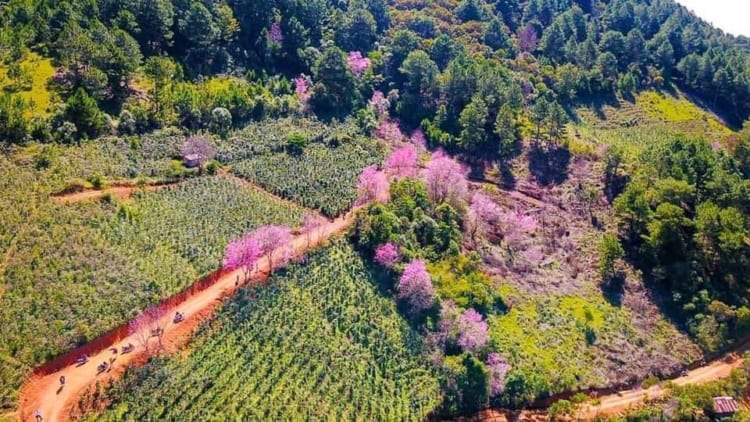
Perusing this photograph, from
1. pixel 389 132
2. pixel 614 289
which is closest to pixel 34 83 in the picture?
pixel 389 132

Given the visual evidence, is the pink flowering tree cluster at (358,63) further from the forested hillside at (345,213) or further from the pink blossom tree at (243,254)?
the pink blossom tree at (243,254)

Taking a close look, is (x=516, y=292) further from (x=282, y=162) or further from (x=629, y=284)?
(x=282, y=162)

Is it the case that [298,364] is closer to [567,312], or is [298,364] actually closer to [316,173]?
[316,173]

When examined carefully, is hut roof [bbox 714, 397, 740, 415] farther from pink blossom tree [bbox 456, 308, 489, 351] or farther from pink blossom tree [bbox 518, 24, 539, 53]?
pink blossom tree [bbox 518, 24, 539, 53]

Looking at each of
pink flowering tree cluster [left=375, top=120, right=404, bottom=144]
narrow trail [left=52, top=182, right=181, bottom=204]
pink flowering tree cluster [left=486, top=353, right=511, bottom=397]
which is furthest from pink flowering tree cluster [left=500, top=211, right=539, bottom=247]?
narrow trail [left=52, top=182, right=181, bottom=204]

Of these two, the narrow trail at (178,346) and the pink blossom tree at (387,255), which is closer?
the narrow trail at (178,346)

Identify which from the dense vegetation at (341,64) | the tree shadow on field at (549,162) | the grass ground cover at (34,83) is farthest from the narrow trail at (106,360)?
the tree shadow on field at (549,162)

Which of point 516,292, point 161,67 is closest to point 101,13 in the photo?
point 161,67
